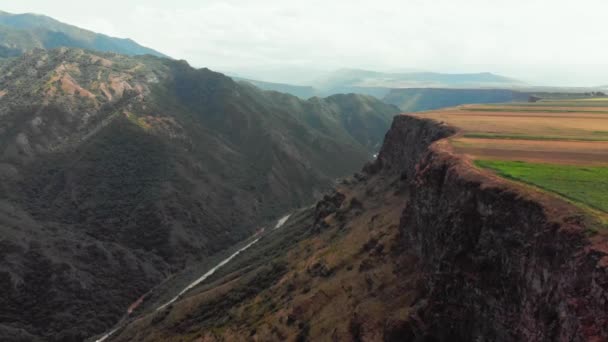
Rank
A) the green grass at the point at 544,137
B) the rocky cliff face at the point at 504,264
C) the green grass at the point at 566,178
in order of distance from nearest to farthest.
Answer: the rocky cliff face at the point at 504,264 < the green grass at the point at 566,178 < the green grass at the point at 544,137

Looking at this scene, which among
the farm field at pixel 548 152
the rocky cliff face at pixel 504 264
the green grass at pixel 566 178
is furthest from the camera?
Answer: the farm field at pixel 548 152

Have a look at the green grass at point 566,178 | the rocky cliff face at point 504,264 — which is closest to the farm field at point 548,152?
the green grass at point 566,178

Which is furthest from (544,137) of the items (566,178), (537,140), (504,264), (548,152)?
(504,264)

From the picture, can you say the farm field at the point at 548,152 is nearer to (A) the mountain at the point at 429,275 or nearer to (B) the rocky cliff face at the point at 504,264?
(A) the mountain at the point at 429,275

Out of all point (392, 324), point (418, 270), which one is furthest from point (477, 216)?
point (418, 270)

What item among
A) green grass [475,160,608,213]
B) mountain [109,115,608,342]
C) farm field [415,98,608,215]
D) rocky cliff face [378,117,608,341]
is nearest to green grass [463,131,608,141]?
farm field [415,98,608,215]

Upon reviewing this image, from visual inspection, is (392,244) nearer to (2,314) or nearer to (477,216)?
(477,216)

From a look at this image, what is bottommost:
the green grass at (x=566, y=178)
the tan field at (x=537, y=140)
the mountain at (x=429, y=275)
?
the mountain at (x=429, y=275)

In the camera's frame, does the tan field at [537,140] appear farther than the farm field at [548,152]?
Yes
